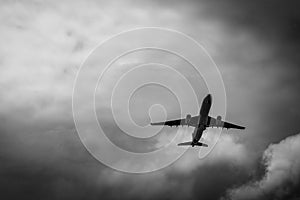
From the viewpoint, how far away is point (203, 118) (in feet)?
546

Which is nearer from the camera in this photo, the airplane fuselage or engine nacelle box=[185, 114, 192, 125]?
the airplane fuselage

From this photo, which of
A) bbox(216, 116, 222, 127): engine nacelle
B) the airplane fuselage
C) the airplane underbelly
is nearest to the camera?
the airplane fuselage

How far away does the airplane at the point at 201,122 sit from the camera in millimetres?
161625

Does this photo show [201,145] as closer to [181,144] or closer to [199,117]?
[181,144]

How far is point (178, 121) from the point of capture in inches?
7466

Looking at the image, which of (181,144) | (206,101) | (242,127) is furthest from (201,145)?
(206,101)

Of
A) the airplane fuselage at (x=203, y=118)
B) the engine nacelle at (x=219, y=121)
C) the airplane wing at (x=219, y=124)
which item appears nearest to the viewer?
the airplane fuselage at (x=203, y=118)

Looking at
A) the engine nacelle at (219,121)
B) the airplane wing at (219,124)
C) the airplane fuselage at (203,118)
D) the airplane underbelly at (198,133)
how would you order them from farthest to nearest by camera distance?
the airplane wing at (219,124) → the engine nacelle at (219,121) → the airplane underbelly at (198,133) → the airplane fuselage at (203,118)

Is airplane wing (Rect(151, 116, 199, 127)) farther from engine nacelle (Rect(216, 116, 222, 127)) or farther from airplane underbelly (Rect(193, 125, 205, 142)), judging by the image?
engine nacelle (Rect(216, 116, 222, 127))

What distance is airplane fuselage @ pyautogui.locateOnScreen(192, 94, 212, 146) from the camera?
159875 millimetres

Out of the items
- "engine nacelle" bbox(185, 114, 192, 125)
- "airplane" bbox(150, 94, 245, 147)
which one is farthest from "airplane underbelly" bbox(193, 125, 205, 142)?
"engine nacelle" bbox(185, 114, 192, 125)

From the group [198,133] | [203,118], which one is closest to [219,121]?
[198,133]

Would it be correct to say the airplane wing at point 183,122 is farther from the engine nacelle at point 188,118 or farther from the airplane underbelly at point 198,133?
the airplane underbelly at point 198,133

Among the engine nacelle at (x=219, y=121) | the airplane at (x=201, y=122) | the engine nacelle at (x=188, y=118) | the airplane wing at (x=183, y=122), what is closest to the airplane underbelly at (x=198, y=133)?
the airplane at (x=201, y=122)
